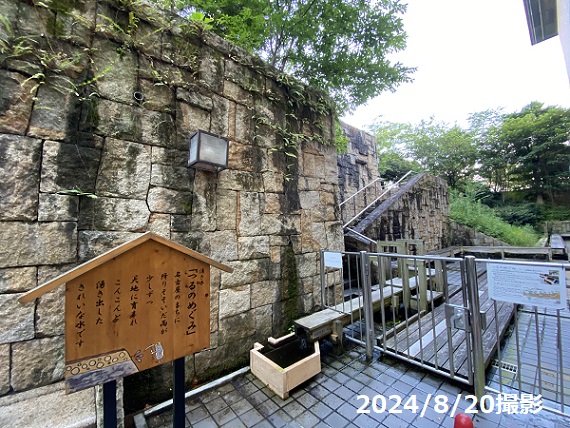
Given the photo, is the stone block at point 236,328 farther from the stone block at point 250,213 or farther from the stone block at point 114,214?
the stone block at point 114,214

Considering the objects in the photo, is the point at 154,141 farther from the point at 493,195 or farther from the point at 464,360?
the point at 493,195

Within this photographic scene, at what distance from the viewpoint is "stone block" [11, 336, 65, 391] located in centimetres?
153

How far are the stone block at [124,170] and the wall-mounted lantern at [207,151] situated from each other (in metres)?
0.38

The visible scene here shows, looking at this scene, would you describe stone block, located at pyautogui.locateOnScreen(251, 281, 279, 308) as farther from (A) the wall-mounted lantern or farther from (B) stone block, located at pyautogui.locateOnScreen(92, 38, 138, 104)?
(B) stone block, located at pyautogui.locateOnScreen(92, 38, 138, 104)

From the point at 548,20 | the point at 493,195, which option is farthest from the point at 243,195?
the point at 493,195

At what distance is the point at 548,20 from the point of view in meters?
5.36

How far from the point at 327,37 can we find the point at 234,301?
176 inches

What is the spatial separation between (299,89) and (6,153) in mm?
2973

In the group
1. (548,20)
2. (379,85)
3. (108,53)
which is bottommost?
(108,53)

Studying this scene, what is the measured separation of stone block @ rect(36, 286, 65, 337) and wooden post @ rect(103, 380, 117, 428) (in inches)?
37.6

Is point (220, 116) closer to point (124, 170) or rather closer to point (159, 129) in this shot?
point (159, 129)

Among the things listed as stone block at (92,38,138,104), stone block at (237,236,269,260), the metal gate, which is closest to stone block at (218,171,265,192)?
stone block at (237,236,269,260)

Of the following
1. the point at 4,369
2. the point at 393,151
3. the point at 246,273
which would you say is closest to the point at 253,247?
the point at 246,273

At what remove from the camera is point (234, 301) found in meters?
2.47
